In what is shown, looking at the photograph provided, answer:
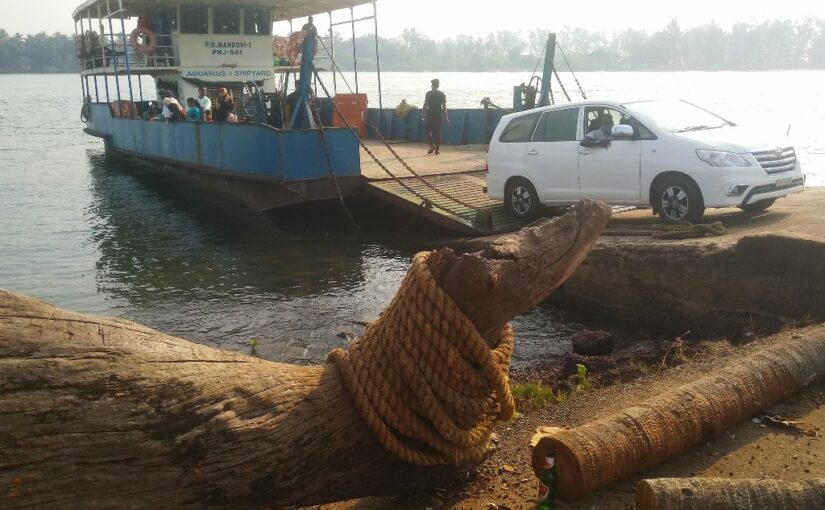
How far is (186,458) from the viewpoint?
2.74 meters

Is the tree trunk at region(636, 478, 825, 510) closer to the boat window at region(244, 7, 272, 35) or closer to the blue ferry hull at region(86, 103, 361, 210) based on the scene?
the blue ferry hull at region(86, 103, 361, 210)

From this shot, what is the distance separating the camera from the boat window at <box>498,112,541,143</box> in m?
10.9

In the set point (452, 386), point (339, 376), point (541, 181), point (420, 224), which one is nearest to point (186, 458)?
point (339, 376)

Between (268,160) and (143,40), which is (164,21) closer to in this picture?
(143,40)

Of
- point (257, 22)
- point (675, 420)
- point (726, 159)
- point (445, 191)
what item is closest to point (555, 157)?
point (726, 159)

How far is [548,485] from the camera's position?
3.40 m

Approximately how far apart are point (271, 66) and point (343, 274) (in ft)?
40.3

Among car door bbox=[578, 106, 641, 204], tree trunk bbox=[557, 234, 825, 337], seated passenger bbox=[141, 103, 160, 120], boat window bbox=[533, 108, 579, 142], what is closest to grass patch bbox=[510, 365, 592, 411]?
tree trunk bbox=[557, 234, 825, 337]

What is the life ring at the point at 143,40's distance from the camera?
20750mm

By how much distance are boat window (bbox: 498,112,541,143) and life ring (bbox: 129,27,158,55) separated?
13.1 meters

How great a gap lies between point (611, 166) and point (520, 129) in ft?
5.72

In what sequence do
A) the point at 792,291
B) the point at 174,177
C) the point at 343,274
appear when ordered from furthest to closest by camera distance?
the point at 174,177, the point at 343,274, the point at 792,291

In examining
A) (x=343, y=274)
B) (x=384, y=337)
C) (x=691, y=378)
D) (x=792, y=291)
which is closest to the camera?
(x=384, y=337)

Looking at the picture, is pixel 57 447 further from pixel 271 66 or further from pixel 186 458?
pixel 271 66
